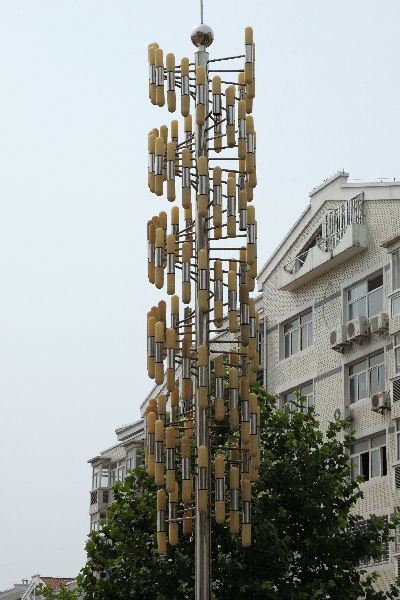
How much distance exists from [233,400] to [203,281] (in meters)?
1.26

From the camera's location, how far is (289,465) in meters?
17.7

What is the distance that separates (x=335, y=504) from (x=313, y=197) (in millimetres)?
10050

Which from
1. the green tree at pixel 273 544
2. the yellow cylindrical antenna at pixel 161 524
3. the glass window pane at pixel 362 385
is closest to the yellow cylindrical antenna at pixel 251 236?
the yellow cylindrical antenna at pixel 161 524

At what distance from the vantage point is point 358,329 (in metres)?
23.6

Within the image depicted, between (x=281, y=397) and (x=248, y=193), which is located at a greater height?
(x=281, y=397)

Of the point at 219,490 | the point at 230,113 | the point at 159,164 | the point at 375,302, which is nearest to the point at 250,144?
the point at 230,113

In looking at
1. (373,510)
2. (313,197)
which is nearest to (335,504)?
(373,510)

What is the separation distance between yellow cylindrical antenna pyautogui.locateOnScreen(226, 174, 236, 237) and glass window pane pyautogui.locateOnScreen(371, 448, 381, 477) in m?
11.5

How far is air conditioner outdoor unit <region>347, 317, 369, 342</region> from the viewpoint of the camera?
23.6 metres

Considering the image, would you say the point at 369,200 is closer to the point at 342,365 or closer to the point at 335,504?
the point at 342,365

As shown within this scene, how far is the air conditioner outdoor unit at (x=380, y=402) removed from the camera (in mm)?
22578

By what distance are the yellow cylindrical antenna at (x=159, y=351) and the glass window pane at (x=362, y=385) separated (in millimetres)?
11885

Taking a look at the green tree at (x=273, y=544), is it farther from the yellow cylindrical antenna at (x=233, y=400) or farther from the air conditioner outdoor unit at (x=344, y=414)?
the air conditioner outdoor unit at (x=344, y=414)

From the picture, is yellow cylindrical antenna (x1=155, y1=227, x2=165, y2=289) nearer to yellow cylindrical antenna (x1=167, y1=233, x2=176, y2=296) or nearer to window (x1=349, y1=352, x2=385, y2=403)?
yellow cylindrical antenna (x1=167, y1=233, x2=176, y2=296)
